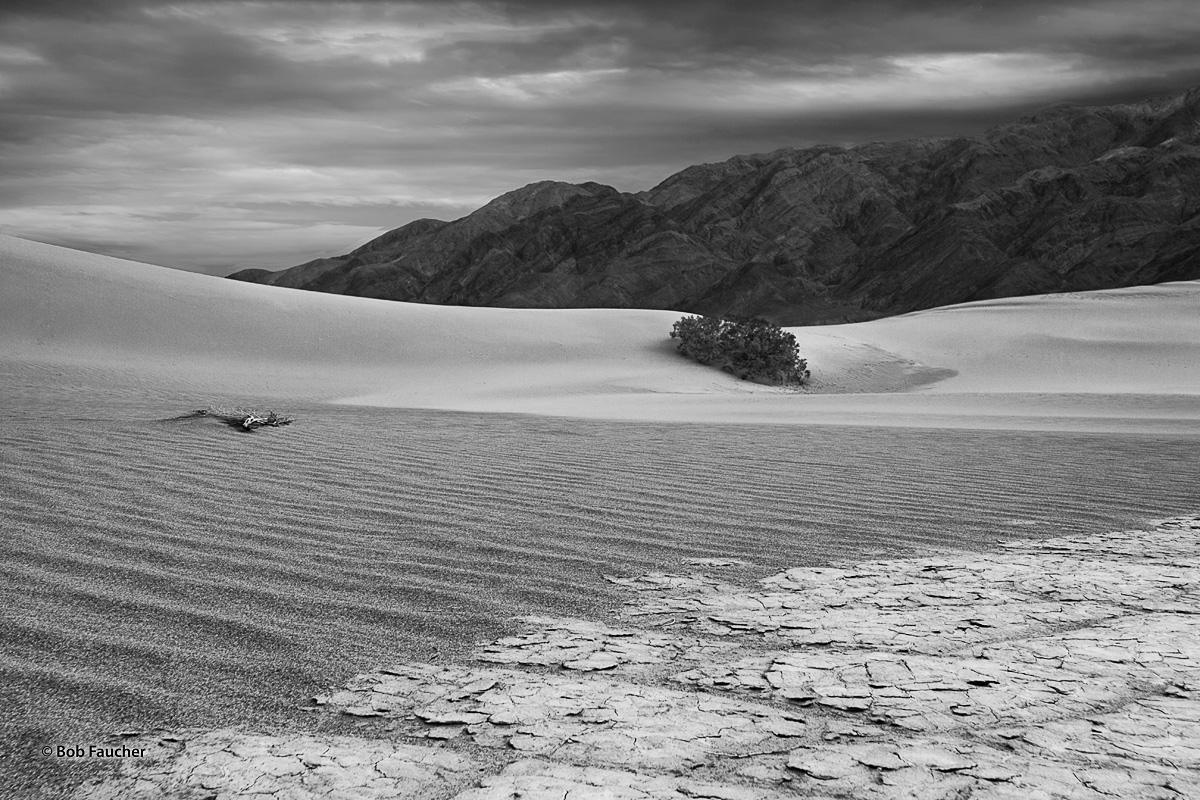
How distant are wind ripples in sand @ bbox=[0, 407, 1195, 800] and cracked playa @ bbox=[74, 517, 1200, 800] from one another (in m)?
0.30

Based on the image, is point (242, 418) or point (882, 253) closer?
point (242, 418)

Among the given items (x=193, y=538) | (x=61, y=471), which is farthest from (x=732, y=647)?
(x=61, y=471)

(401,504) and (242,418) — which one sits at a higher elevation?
(242,418)

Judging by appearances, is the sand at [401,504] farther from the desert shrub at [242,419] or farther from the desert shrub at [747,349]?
the desert shrub at [747,349]

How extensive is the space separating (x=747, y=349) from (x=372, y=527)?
20.0 meters

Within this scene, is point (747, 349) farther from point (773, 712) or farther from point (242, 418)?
point (773, 712)

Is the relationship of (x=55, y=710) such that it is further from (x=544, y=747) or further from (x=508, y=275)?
(x=508, y=275)

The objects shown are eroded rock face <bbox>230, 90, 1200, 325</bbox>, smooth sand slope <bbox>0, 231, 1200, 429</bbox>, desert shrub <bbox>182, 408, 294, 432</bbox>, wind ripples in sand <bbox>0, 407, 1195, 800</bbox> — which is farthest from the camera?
eroded rock face <bbox>230, 90, 1200, 325</bbox>

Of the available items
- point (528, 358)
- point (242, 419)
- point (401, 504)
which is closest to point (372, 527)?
point (401, 504)

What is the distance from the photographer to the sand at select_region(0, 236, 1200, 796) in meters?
3.27

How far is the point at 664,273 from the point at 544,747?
174205 mm

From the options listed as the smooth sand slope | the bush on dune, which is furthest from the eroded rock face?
the bush on dune

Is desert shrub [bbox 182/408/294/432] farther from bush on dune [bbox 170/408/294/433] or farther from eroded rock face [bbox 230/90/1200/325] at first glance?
eroded rock face [bbox 230/90/1200/325]

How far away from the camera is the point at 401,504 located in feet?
20.3
